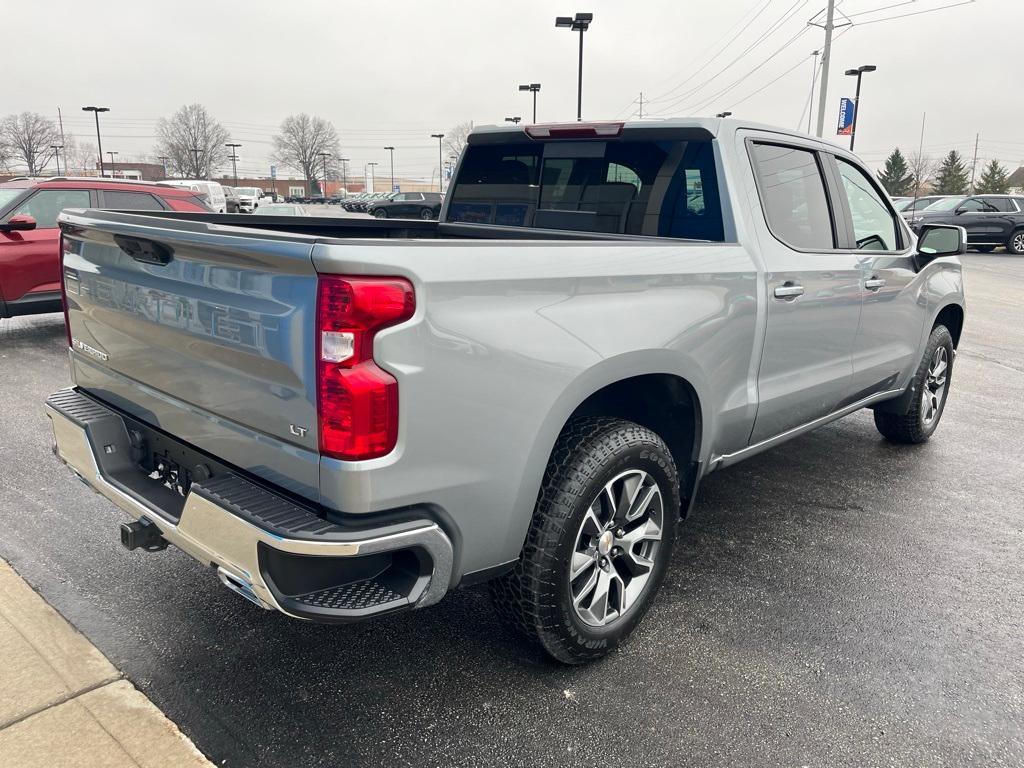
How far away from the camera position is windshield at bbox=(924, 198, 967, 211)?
24641mm

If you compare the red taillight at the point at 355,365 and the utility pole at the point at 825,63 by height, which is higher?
the utility pole at the point at 825,63

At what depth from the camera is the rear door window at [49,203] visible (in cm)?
846

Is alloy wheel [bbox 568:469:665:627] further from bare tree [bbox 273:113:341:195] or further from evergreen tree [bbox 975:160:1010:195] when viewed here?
bare tree [bbox 273:113:341:195]

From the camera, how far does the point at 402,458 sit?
6.61ft

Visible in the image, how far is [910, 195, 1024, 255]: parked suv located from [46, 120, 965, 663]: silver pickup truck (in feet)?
76.8

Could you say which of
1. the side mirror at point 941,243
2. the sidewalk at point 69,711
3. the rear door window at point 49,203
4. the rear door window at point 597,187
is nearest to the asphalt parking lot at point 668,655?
the sidewalk at point 69,711

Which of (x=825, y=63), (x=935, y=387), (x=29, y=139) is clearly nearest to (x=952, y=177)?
(x=825, y=63)

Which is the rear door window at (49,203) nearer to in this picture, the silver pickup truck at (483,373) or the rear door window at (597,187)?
the silver pickup truck at (483,373)

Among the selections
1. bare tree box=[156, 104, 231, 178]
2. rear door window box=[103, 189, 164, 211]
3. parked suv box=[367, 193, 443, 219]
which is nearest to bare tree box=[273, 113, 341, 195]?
bare tree box=[156, 104, 231, 178]

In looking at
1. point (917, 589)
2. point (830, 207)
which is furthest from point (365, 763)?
point (830, 207)

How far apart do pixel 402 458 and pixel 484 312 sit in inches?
18.1

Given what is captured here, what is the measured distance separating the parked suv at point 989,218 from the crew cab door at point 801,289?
22.7 meters

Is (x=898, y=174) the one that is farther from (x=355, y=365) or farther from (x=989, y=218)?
(x=355, y=365)

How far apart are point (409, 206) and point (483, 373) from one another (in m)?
44.0
